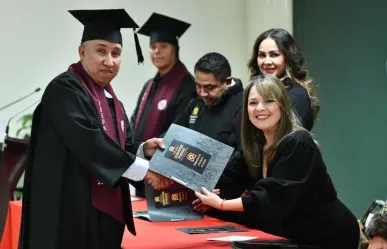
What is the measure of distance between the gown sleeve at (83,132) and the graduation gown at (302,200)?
0.58 meters

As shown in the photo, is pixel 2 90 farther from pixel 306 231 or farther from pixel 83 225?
pixel 306 231

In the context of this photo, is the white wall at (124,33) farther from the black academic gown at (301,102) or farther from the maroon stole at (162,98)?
the black academic gown at (301,102)

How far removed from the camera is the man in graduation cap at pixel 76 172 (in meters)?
2.59

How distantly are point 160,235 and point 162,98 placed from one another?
6.32 feet

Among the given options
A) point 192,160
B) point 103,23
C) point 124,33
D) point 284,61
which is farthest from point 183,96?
point 124,33

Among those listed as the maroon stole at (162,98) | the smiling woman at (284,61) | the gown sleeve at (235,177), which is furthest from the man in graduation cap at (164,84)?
the gown sleeve at (235,177)

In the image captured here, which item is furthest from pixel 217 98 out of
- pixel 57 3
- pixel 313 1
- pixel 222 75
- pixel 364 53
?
pixel 57 3

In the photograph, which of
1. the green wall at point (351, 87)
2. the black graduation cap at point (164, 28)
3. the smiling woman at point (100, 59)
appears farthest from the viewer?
the green wall at point (351, 87)

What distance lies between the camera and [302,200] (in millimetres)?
2719

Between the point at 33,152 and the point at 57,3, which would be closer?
the point at 33,152

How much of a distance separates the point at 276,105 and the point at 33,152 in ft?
3.51

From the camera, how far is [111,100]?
2.89 meters

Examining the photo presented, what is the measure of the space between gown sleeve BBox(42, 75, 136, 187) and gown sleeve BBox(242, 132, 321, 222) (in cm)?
57

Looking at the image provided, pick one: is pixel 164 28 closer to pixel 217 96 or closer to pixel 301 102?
pixel 217 96
